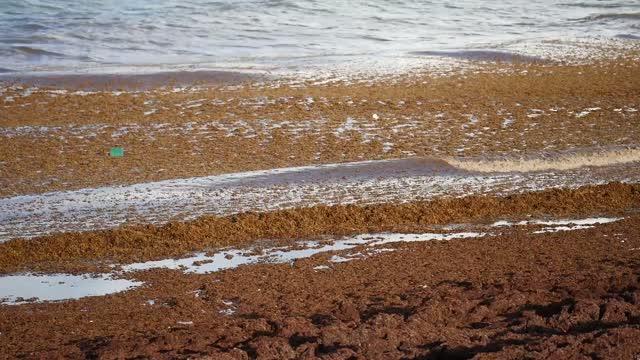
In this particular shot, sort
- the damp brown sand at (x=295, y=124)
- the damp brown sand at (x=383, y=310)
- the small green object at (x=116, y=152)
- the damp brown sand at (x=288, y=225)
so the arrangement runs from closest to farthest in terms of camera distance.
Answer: the damp brown sand at (x=383, y=310) < the damp brown sand at (x=288, y=225) < the damp brown sand at (x=295, y=124) < the small green object at (x=116, y=152)

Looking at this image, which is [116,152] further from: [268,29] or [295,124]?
[268,29]

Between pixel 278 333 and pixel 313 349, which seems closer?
pixel 313 349

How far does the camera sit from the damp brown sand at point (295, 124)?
12156 mm

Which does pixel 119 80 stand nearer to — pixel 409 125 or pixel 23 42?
pixel 409 125

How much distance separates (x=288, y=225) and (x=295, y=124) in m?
5.04

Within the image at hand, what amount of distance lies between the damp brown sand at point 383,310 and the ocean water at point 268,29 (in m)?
12.8

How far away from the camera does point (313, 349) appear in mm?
5840

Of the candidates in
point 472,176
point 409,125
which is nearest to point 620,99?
point 409,125

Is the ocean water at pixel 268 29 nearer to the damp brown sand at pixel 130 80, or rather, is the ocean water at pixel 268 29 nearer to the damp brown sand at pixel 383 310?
the damp brown sand at pixel 130 80

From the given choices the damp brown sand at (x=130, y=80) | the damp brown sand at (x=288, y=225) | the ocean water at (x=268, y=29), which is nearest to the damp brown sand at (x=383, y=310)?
the damp brown sand at (x=288, y=225)

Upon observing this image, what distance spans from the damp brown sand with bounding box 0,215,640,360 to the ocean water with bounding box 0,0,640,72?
41.9 ft

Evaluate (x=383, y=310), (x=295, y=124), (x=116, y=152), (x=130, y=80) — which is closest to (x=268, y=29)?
(x=130, y=80)

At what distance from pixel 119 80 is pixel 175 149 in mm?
5870

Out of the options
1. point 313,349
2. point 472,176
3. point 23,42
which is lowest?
point 23,42
